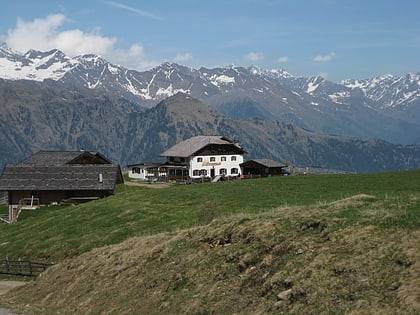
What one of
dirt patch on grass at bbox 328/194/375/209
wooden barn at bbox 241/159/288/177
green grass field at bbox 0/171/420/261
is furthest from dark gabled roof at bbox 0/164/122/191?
dirt patch on grass at bbox 328/194/375/209

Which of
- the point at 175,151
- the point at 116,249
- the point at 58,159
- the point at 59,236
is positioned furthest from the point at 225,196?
the point at 175,151

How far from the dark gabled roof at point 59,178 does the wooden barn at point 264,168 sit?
4682 centimetres

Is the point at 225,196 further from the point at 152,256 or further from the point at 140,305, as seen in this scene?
the point at 140,305

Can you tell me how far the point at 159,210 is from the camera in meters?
50.9

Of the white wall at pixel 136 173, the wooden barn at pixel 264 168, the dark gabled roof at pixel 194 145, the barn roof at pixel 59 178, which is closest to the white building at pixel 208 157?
the dark gabled roof at pixel 194 145

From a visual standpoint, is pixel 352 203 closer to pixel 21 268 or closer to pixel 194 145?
pixel 21 268

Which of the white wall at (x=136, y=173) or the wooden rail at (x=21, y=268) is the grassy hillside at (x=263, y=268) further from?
the white wall at (x=136, y=173)

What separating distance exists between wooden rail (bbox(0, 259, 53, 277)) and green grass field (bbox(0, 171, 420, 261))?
2.56m

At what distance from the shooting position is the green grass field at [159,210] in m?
44.0

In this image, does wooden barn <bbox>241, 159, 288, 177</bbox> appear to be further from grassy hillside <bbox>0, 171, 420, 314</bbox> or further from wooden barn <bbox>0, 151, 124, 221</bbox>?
grassy hillside <bbox>0, 171, 420, 314</bbox>

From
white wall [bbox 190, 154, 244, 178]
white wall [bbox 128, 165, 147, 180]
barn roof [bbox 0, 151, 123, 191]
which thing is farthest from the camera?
white wall [bbox 128, 165, 147, 180]

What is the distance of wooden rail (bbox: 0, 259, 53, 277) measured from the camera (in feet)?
131

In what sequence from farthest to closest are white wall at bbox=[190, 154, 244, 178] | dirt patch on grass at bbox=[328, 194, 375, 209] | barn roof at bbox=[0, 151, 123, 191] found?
white wall at bbox=[190, 154, 244, 178]
barn roof at bbox=[0, 151, 123, 191]
dirt patch on grass at bbox=[328, 194, 375, 209]

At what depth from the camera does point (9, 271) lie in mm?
41906
